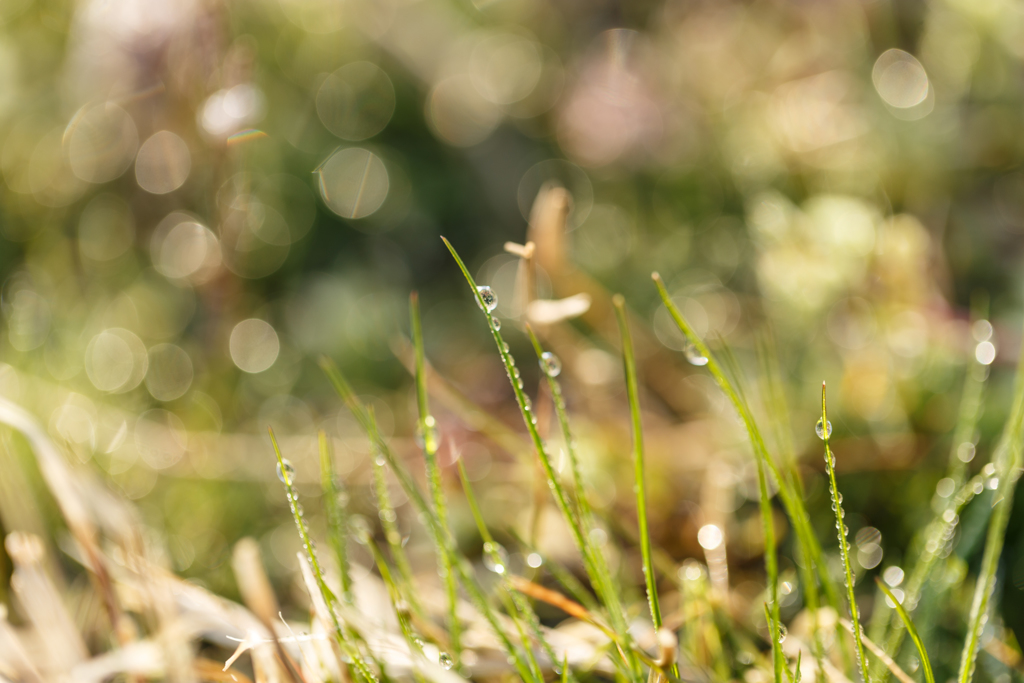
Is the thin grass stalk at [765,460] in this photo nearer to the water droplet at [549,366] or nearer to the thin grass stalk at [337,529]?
the water droplet at [549,366]

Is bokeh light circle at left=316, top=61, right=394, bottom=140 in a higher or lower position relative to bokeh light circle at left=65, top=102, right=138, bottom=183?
higher

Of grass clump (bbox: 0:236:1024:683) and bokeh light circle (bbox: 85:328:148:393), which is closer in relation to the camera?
grass clump (bbox: 0:236:1024:683)

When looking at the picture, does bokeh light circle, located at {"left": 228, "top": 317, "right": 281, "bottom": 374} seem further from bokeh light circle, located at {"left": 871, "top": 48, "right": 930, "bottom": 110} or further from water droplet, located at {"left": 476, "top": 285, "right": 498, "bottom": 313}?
bokeh light circle, located at {"left": 871, "top": 48, "right": 930, "bottom": 110}

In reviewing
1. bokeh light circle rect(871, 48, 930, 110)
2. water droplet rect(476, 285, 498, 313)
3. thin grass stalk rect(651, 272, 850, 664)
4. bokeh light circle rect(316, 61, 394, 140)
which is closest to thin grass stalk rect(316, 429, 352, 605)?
water droplet rect(476, 285, 498, 313)

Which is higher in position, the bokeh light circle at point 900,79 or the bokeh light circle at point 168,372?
the bokeh light circle at point 900,79

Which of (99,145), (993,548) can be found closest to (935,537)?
(993,548)

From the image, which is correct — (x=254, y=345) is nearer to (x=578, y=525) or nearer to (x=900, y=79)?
(x=578, y=525)

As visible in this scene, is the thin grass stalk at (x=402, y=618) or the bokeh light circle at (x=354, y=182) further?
the bokeh light circle at (x=354, y=182)

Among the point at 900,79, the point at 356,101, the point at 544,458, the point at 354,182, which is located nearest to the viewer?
the point at 544,458

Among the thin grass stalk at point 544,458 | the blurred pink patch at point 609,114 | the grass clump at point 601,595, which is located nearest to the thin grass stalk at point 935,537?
the grass clump at point 601,595
